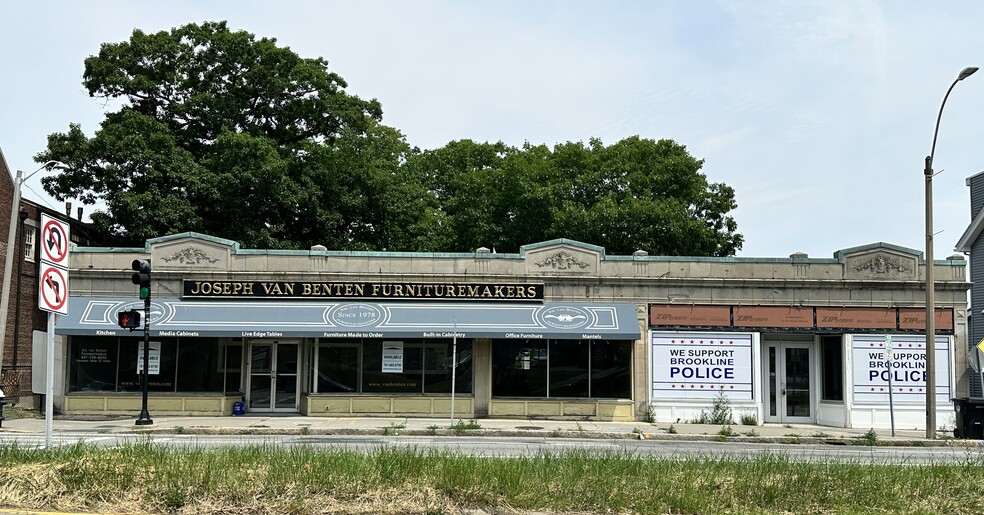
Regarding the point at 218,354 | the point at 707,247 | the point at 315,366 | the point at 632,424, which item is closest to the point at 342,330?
the point at 315,366

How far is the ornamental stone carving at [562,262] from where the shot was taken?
2498 cm

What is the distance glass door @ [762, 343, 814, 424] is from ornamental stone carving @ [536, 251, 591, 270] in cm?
617

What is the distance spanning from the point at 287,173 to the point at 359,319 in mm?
13520

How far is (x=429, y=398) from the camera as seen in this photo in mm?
24531

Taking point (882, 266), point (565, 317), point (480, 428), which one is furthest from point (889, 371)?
point (480, 428)

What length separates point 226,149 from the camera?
112ft

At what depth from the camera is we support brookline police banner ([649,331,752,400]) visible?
80.3 ft

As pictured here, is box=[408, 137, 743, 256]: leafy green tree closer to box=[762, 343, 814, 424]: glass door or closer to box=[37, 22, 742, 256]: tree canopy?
box=[37, 22, 742, 256]: tree canopy

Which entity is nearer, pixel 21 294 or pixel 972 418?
pixel 972 418

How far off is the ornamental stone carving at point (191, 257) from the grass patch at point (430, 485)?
1530 cm

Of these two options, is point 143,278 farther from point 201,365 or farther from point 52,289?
point 52,289

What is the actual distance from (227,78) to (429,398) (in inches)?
786

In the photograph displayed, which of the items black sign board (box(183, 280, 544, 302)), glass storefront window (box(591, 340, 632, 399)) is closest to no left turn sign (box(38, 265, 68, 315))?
black sign board (box(183, 280, 544, 302))

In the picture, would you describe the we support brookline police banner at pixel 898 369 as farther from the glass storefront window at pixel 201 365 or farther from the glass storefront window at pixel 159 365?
the glass storefront window at pixel 201 365
